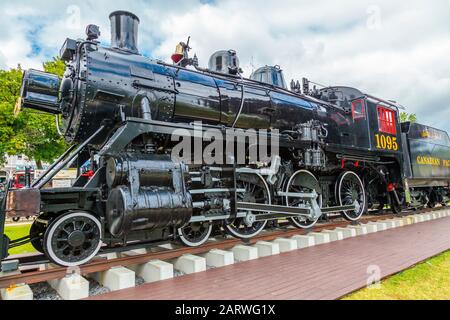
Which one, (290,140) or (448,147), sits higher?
(448,147)

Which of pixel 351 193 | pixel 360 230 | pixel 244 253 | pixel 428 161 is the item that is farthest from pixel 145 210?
pixel 428 161

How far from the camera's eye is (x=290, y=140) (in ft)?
19.4

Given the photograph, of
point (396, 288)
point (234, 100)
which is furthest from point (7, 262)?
point (396, 288)

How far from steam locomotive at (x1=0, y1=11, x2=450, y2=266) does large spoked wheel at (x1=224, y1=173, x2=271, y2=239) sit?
0.02 meters

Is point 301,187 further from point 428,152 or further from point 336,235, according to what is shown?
point 428,152

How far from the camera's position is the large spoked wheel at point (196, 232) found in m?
4.65

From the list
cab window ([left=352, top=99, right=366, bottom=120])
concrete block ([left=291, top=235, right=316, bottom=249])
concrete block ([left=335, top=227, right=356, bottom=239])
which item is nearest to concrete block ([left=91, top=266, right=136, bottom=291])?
concrete block ([left=291, top=235, right=316, bottom=249])

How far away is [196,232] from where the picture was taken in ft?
15.9

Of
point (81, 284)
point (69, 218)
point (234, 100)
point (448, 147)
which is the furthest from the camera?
point (448, 147)

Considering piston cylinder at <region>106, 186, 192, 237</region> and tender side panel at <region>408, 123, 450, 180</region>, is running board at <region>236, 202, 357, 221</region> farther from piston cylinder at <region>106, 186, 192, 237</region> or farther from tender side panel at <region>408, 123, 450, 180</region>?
tender side panel at <region>408, 123, 450, 180</region>

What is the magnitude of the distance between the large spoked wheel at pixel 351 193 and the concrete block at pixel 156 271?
4817 mm

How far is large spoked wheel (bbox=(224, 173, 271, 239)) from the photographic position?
17.4ft
